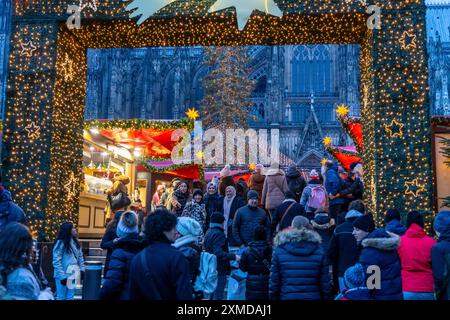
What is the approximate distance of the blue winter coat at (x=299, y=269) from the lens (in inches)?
167

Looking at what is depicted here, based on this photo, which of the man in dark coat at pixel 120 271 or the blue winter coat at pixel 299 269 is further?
the blue winter coat at pixel 299 269

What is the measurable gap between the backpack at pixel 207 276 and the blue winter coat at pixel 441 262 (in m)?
2.12

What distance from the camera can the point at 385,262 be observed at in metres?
4.52

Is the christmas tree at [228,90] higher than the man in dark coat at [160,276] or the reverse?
higher

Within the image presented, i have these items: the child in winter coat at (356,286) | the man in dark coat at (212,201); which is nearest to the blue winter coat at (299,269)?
the child in winter coat at (356,286)

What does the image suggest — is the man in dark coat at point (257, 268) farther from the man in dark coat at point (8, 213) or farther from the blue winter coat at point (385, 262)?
the man in dark coat at point (8, 213)

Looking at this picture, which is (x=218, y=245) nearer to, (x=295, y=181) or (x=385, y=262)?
(x=385, y=262)

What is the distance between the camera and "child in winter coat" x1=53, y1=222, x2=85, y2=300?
658cm

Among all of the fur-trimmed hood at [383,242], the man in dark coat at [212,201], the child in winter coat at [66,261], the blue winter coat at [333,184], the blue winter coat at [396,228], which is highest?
the blue winter coat at [333,184]

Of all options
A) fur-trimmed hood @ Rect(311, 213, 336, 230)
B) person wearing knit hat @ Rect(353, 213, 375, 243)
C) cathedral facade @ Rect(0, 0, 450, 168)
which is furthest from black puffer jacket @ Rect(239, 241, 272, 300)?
cathedral facade @ Rect(0, 0, 450, 168)

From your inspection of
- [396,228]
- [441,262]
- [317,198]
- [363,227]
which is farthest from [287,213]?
Result: [441,262]

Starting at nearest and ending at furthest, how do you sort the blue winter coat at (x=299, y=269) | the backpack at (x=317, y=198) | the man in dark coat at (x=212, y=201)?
the blue winter coat at (x=299, y=269), the backpack at (x=317, y=198), the man in dark coat at (x=212, y=201)

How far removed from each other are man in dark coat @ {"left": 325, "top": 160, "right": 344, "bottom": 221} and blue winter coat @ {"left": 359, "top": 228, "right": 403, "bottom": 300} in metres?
4.66

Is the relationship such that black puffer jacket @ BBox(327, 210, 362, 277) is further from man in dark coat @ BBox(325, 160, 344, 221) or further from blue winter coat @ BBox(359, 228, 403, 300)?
man in dark coat @ BBox(325, 160, 344, 221)
